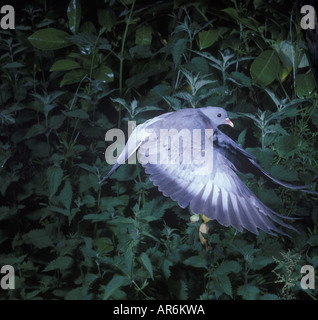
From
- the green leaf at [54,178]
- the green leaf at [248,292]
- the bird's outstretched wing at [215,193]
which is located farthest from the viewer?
the green leaf at [54,178]

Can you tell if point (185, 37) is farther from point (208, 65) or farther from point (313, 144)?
point (313, 144)

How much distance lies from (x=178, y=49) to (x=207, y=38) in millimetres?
91

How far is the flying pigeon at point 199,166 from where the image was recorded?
0.75m

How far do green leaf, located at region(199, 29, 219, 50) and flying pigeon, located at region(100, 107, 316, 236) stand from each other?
24 centimetres

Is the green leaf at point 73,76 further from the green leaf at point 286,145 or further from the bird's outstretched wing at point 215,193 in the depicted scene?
the green leaf at point 286,145

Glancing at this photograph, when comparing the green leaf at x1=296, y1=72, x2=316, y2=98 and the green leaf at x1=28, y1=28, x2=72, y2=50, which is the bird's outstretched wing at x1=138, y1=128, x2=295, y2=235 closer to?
the green leaf at x1=296, y1=72, x2=316, y2=98

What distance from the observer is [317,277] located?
922 mm

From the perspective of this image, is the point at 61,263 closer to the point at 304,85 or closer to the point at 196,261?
the point at 196,261

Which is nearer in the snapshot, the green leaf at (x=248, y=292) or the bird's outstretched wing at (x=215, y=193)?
the bird's outstretched wing at (x=215, y=193)

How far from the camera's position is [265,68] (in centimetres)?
97

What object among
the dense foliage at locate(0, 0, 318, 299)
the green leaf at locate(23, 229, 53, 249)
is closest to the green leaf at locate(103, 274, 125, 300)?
the dense foliage at locate(0, 0, 318, 299)

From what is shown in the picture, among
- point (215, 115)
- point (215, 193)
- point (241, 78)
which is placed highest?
point (241, 78)

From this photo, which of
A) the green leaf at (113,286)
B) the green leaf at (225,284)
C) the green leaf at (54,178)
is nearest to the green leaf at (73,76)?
the green leaf at (54,178)

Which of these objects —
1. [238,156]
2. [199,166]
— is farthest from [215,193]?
[238,156]
